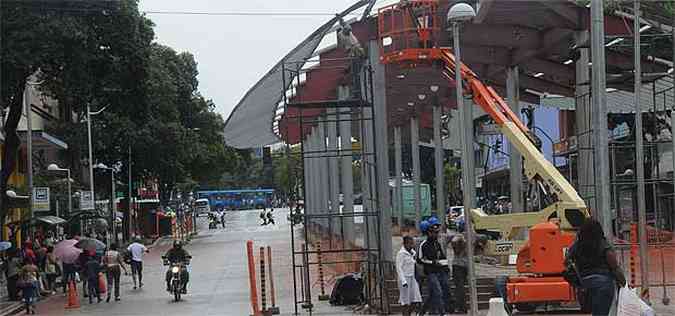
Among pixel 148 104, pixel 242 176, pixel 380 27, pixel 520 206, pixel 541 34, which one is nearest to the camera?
pixel 380 27

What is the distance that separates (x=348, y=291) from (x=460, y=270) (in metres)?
3.49

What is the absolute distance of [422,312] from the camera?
1764 cm

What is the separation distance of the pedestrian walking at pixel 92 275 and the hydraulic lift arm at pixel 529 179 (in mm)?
11358

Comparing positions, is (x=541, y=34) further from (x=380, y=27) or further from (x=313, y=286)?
(x=313, y=286)

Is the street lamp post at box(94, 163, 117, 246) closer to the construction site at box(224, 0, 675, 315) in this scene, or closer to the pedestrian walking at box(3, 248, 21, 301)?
the construction site at box(224, 0, 675, 315)

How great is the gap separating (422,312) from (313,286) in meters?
9.05

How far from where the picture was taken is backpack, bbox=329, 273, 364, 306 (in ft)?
69.5

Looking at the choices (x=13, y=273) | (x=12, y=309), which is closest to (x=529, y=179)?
(x=12, y=309)

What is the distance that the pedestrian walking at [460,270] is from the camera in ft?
60.3

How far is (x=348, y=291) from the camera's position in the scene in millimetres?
21312

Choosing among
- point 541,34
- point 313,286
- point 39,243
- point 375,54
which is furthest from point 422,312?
point 39,243

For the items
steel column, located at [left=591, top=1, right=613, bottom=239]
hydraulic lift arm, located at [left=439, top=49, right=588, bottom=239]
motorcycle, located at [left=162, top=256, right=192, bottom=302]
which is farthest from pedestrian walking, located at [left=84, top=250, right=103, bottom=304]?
steel column, located at [left=591, top=1, right=613, bottom=239]

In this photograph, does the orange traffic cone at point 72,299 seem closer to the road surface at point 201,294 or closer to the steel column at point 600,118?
the road surface at point 201,294

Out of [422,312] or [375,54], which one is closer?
[422,312]
